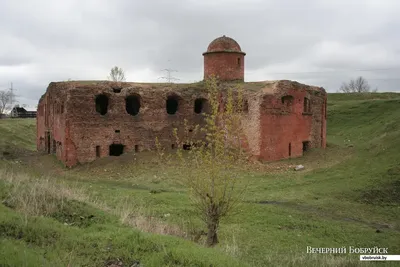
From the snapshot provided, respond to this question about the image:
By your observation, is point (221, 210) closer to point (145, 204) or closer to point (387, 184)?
point (145, 204)

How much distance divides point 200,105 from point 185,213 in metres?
13.3

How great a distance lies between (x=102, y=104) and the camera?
23984 millimetres

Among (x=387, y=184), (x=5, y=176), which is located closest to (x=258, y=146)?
(x=387, y=184)

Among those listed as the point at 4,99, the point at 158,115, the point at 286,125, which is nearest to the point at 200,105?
the point at 158,115

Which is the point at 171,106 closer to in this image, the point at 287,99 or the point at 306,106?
the point at 287,99

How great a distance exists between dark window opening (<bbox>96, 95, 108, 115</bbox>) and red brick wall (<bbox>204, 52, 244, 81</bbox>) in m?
6.55

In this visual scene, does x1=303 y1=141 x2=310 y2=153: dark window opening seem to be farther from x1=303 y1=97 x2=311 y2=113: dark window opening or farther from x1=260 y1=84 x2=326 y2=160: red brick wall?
x1=303 y1=97 x2=311 y2=113: dark window opening

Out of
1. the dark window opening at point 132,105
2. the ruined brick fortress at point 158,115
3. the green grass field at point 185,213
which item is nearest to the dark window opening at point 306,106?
the ruined brick fortress at point 158,115

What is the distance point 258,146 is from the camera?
830 inches

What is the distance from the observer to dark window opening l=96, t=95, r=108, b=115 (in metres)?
23.5

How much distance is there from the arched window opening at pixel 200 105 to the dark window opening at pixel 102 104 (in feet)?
18.0

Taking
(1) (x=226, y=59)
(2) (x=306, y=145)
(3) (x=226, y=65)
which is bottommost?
(2) (x=306, y=145)

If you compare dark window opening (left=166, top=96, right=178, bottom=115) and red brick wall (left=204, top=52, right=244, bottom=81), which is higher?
red brick wall (left=204, top=52, right=244, bottom=81)


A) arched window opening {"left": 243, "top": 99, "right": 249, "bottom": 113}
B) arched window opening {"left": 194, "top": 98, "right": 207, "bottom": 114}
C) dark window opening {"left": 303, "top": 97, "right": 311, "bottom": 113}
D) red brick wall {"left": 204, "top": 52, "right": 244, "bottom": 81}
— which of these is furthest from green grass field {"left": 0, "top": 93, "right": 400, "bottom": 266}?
red brick wall {"left": 204, "top": 52, "right": 244, "bottom": 81}
